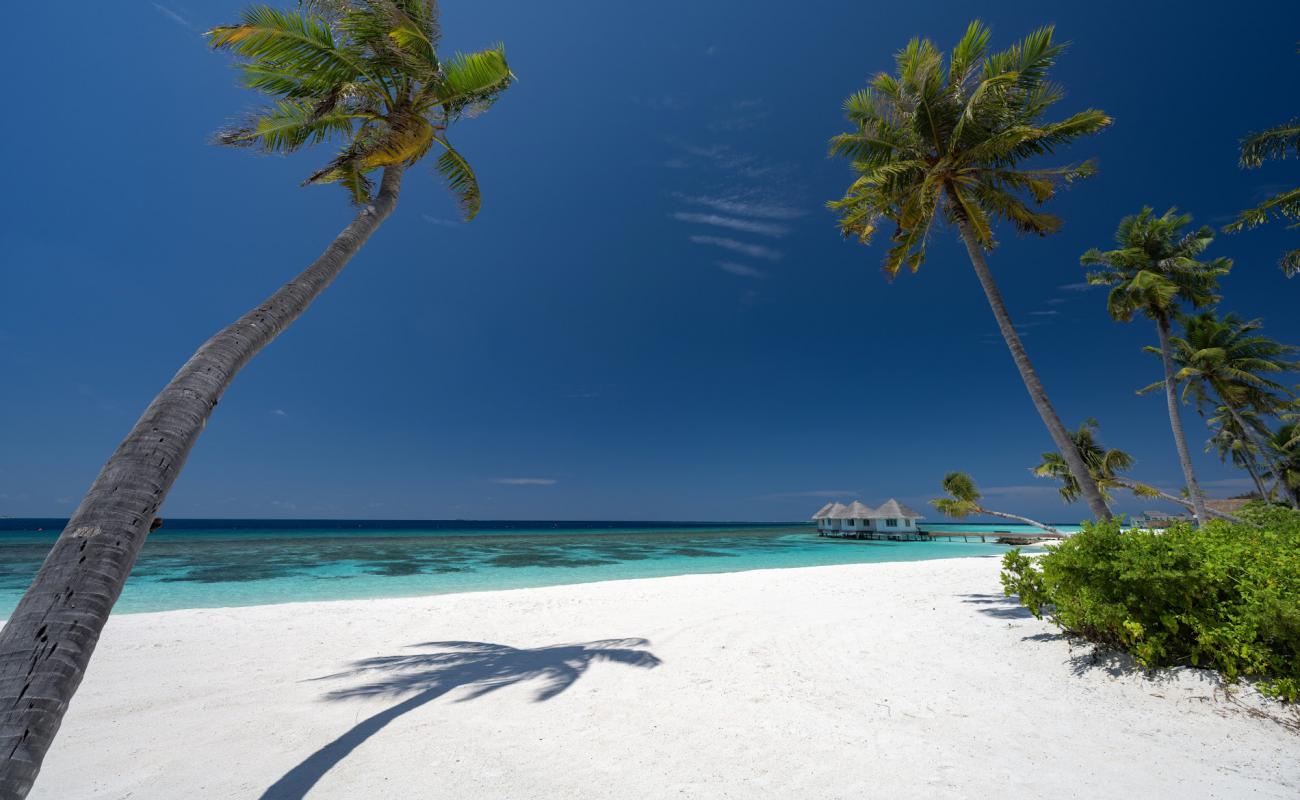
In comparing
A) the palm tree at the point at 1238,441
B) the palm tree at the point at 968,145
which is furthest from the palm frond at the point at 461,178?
the palm tree at the point at 1238,441

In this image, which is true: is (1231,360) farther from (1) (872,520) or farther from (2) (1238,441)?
(1) (872,520)

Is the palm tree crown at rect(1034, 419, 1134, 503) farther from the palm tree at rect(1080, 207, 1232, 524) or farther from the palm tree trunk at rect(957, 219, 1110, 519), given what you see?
the palm tree trunk at rect(957, 219, 1110, 519)

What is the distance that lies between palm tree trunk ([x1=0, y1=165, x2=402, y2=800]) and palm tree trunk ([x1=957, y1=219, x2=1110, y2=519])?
39.4ft

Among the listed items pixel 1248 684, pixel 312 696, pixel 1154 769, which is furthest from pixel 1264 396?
pixel 312 696

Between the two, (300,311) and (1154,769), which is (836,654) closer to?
(1154,769)

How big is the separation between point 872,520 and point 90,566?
53.8 m

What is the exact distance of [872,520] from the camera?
48.1 m

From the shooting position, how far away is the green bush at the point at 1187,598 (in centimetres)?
393

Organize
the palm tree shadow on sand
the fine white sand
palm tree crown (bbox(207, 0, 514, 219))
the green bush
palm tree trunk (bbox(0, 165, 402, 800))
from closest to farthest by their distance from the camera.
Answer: palm tree trunk (bbox(0, 165, 402, 800)) < the fine white sand < the green bush < the palm tree shadow on sand < palm tree crown (bbox(207, 0, 514, 219))

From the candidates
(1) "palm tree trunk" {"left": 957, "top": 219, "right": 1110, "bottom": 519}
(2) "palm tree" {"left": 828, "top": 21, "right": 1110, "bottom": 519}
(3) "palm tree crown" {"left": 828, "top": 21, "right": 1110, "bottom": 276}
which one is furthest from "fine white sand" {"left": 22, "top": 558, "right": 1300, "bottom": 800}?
(3) "palm tree crown" {"left": 828, "top": 21, "right": 1110, "bottom": 276}

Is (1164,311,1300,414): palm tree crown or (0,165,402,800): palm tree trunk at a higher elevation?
(1164,311,1300,414): palm tree crown

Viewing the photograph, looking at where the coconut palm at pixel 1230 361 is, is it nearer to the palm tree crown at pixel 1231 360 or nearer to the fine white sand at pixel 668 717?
the palm tree crown at pixel 1231 360

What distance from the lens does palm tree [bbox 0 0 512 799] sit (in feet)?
7.13

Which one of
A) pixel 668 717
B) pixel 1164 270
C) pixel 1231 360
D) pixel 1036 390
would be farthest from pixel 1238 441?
pixel 668 717
